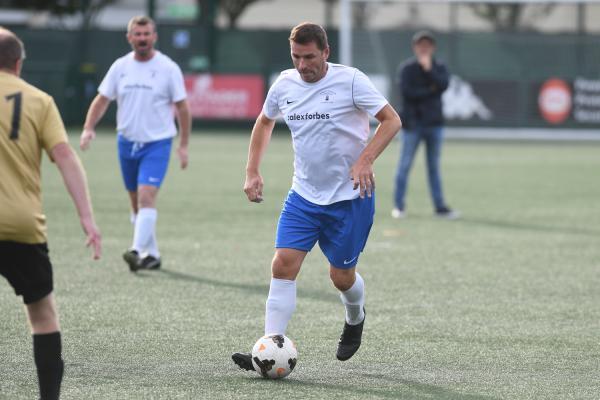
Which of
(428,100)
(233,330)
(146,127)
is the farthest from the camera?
(428,100)

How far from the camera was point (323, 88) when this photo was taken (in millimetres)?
7062

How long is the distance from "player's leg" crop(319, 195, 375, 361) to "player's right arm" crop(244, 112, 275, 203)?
0.43 metres

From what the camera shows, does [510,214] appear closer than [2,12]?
Yes

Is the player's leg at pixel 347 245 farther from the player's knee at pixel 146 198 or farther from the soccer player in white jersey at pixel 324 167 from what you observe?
the player's knee at pixel 146 198

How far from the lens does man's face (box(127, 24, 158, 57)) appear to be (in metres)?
11.0

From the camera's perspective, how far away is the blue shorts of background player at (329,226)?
701 cm

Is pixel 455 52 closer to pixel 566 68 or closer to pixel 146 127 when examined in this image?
pixel 566 68

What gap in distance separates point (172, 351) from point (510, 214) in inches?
373

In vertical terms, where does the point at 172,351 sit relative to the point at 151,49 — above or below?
below

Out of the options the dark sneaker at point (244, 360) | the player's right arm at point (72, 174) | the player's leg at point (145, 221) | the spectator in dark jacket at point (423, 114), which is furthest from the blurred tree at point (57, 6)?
the player's right arm at point (72, 174)

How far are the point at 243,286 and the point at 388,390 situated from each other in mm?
3817

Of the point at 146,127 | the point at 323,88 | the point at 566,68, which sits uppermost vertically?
the point at 323,88

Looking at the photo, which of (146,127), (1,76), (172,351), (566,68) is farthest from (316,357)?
(566,68)

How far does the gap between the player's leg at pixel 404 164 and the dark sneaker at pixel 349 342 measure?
848 cm
